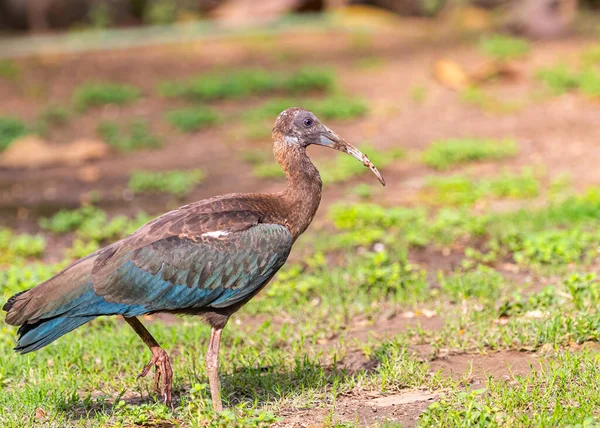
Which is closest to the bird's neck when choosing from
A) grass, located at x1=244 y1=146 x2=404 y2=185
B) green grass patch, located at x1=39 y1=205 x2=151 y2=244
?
green grass patch, located at x1=39 y1=205 x2=151 y2=244

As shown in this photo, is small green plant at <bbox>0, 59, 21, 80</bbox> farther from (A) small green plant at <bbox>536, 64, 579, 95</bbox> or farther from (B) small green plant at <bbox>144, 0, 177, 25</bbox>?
(A) small green plant at <bbox>536, 64, 579, 95</bbox>

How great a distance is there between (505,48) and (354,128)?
4109 millimetres

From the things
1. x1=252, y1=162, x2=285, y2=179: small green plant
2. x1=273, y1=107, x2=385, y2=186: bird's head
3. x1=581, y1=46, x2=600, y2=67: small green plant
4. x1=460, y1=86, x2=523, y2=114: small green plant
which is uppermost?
x1=273, y1=107, x2=385, y2=186: bird's head

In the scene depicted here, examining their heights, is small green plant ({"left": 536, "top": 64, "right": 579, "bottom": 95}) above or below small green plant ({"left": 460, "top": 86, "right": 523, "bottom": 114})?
above

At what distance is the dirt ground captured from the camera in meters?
6.30

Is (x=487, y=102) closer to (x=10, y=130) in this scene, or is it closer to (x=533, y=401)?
(x=10, y=130)

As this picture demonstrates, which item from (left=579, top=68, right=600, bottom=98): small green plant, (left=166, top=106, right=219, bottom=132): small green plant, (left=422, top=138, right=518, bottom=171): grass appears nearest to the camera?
(left=422, top=138, right=518, bottom=171): grass

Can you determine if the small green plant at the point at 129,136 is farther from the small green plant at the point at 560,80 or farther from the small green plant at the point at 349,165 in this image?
the small green plant at the point at 560,80

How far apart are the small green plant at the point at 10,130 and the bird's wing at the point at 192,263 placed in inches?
298

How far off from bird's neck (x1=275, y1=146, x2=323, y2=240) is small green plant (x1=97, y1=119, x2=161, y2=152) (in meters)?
6.73

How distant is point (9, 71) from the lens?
49.0ft

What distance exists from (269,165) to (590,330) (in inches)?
218

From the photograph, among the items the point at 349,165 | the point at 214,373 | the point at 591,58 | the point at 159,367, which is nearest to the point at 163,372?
the point at 159,367

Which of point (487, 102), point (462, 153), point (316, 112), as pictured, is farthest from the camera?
point (487, 102)
